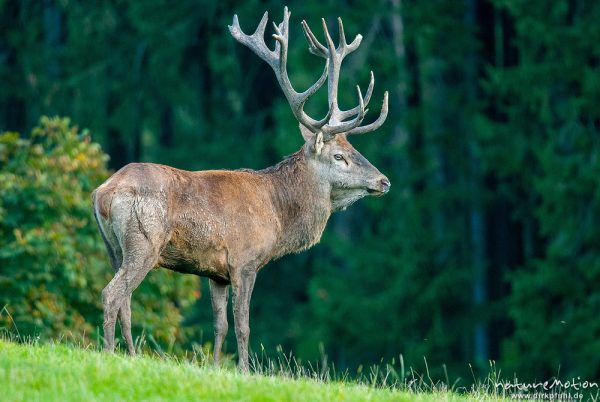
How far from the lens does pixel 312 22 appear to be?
94.5 ft

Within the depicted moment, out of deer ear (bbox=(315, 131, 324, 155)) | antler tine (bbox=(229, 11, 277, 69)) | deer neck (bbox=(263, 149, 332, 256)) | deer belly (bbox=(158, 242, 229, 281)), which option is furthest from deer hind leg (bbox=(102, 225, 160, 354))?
antler tine (bbox=(229, 11, 277, 69))

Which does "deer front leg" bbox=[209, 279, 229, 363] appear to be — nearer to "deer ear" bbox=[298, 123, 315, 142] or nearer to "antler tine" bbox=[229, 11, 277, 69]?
"deer ear" bbox=[298, 123, 315, 142]

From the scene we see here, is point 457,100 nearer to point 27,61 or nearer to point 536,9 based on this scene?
point 536,9

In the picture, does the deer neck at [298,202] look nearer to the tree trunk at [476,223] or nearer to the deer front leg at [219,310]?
the deer front leg at [219,310]

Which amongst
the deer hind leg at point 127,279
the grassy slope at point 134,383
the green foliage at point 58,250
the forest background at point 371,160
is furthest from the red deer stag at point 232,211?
the forest background at point 371,160

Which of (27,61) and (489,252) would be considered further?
(27,61)

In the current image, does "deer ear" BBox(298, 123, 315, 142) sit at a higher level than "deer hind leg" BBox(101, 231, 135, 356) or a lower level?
higher

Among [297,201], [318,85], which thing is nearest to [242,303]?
[297,201]

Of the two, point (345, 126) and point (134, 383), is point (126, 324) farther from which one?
point (345, 126)

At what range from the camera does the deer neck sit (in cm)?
1276

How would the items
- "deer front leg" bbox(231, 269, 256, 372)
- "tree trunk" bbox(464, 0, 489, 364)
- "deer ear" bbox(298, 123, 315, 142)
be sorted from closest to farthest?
"deer front leg" bbox(231, 269, 256, 372)
"deer ear" bbox(298, 123, 315, 142)
"tree trunk" bbox(464, 0, 489, 364)

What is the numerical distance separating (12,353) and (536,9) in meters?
16.6

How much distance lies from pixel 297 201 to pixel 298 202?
15mm

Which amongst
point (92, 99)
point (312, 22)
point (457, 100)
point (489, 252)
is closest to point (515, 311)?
point (489, 252)
